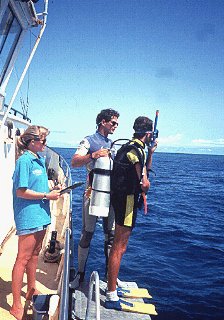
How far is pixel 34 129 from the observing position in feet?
10.4

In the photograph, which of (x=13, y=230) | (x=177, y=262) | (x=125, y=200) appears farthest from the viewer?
(x=177, y=262)

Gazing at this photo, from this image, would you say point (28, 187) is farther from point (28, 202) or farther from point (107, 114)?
point (107, 114)

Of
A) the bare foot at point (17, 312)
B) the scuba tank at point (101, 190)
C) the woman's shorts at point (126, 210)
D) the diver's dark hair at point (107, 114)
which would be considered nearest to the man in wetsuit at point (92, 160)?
the diver's dark hair at point (107, 114)

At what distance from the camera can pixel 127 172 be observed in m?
3.46

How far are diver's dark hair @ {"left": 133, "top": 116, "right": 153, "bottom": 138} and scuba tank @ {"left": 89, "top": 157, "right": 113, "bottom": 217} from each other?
59cm

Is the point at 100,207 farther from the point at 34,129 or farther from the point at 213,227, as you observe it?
the point at 213,227

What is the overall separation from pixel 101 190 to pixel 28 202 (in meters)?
0.95

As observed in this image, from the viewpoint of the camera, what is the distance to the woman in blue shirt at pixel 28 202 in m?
3.01

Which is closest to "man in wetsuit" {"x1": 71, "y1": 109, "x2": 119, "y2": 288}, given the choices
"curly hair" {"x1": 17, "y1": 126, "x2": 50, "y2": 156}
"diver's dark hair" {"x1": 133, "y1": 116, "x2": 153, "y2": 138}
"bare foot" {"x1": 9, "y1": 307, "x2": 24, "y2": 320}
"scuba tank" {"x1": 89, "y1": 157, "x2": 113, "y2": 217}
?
"scuba tank" {"x1": 89, "y1": 157, "x2": 113, "y2": 217}

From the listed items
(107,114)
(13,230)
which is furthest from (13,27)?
(13,230)

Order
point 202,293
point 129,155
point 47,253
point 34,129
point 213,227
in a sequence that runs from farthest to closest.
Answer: point 213,227 < point 202,293 < point 47,253 < point 129,155 < point 34,129

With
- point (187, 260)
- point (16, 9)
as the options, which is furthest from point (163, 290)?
point (16, 9)

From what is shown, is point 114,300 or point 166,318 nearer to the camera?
point 114,300

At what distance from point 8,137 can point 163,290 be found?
652cm
